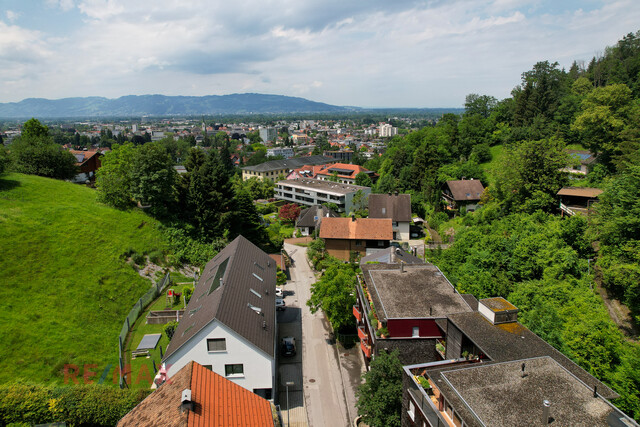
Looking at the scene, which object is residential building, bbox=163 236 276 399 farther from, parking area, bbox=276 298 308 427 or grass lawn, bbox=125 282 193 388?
grass lawn, bbox=125 282 193 388

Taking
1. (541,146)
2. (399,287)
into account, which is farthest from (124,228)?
(541,146)

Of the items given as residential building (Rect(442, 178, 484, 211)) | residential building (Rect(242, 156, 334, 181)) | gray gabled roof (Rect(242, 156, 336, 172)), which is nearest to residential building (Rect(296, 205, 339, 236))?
residential building (Rect(442, 178, 484, 211))

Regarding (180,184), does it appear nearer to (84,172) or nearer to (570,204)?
(84,172)

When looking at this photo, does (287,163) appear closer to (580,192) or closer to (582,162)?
(582,162)

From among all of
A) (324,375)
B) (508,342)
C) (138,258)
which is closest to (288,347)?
(324,375)

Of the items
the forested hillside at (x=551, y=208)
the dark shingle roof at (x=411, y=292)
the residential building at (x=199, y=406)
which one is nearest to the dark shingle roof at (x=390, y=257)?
the forested hillside at (x=551, y=208)
